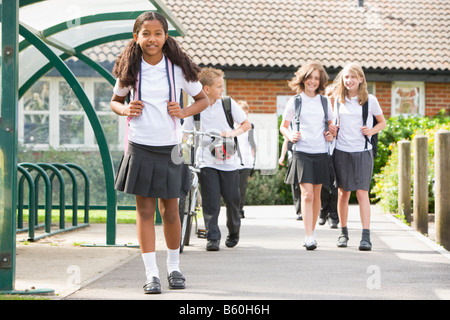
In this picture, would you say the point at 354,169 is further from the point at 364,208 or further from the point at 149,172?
the point at 149,172

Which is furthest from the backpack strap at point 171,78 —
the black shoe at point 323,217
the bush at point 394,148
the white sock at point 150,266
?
the bush at point 394,148

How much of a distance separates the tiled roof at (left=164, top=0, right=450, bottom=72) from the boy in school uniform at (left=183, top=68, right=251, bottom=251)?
35.1 ft

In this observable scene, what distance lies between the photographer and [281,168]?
58.1 ft

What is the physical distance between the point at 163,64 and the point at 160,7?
2.33 meters

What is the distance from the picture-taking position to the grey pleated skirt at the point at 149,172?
5.47m

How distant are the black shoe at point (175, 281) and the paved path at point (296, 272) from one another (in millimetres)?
63

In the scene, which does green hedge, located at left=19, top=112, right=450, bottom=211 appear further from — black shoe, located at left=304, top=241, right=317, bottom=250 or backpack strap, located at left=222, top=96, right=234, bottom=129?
black shoe, located at left=304, top=241, right=317, bottom=250

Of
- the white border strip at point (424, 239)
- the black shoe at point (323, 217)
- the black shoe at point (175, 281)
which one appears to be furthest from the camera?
the black shoe at point (323, 217)

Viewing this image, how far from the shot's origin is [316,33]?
2092 centimetres

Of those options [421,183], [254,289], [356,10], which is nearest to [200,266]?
[254,289]

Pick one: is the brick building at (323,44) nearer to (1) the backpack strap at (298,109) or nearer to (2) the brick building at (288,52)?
(2) the brick building at (288,52)

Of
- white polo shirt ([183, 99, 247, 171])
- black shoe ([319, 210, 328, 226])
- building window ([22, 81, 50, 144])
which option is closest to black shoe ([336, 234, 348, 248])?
white polo shirt ([183, 99, 247, 171])

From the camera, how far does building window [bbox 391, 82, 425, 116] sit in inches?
809

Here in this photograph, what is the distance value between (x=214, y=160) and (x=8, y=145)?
304cm
